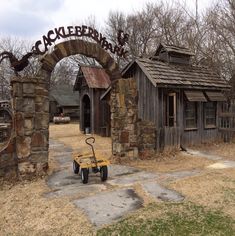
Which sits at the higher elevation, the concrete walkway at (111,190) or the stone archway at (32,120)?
the stone archway at (32,120)

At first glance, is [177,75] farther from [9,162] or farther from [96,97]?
[96,97]

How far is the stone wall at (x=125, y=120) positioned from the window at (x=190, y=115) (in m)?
3.33

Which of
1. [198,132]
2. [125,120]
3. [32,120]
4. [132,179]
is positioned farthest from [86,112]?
[132,179]

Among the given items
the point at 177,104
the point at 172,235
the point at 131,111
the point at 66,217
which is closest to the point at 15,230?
the point at 66,217

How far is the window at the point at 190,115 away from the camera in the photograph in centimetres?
1272

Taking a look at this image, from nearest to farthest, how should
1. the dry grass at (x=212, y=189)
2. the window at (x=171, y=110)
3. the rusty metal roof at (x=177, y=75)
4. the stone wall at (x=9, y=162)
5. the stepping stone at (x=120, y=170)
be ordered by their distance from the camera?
the dry grass at (x=212, y=189), the stone wall at (x=9, y=162), the stepping stone at (x=120, y=170), the rusty metal roof at (x=177, y=75), the window at (x=171, y=110)

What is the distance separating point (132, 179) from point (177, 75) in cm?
628

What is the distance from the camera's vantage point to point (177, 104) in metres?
12.2

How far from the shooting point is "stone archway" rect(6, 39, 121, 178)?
7418 millimetres

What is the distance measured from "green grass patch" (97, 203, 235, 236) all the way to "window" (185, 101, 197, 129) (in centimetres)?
766

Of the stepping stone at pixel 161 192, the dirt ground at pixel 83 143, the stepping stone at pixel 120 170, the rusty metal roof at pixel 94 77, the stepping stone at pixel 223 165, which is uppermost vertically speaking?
the rusty metal roof at pixel 94 77

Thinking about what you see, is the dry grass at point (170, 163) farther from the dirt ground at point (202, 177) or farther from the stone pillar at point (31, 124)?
the stone pillar at point (31, 124)

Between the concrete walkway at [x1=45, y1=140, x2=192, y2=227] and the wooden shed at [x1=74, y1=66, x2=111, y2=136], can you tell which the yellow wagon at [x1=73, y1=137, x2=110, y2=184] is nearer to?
the concrete walkway at [x1=45, y1=140, x2=192, y2=227]

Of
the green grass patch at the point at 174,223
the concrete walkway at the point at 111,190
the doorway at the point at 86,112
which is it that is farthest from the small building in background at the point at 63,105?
the green grass patch at the point at 174,223
